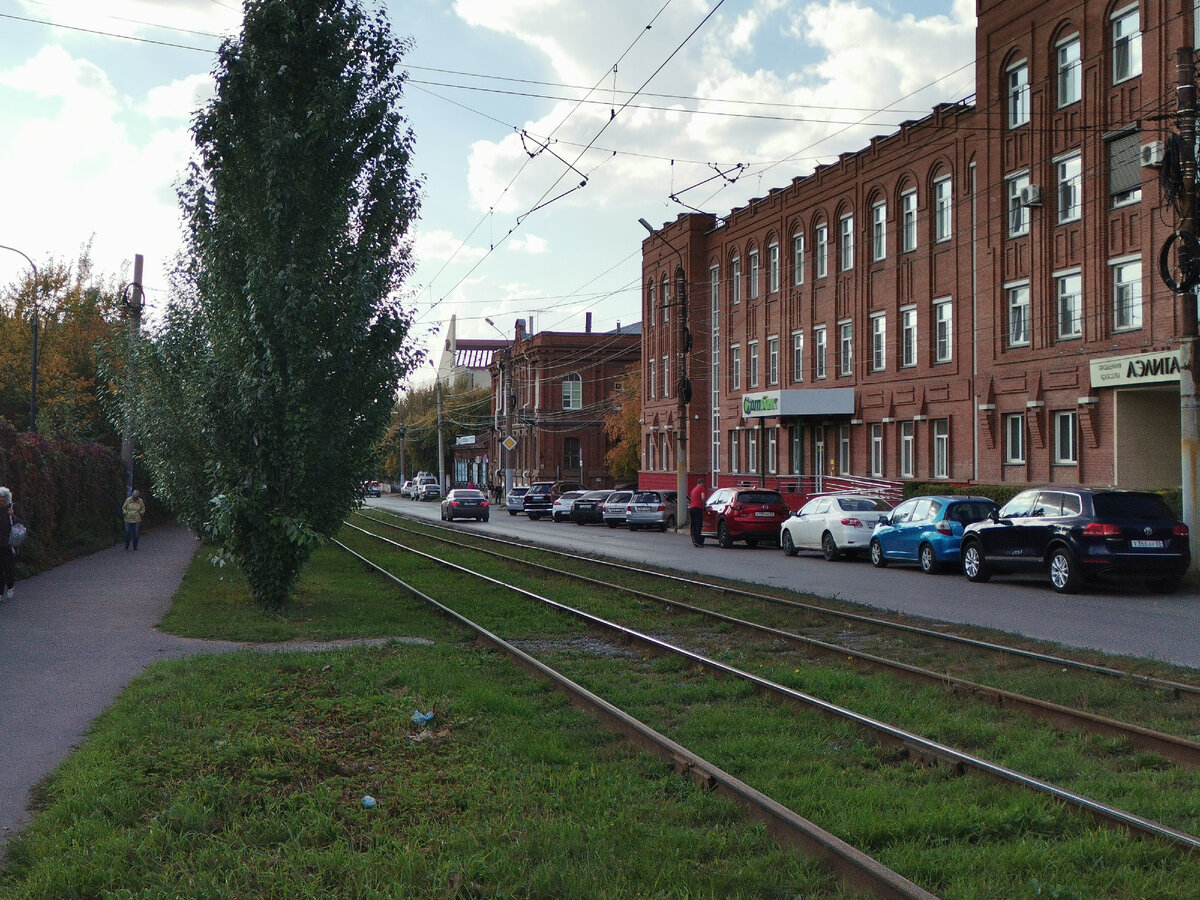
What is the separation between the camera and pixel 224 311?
48.1 ft

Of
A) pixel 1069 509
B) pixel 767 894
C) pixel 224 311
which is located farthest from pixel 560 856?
pixel 1069 509

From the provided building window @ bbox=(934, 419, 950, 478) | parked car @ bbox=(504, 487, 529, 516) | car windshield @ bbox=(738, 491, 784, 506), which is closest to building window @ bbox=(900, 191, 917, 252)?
building window @ bbox=(934, 419, 950, 478)

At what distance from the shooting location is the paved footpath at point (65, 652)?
736 cm

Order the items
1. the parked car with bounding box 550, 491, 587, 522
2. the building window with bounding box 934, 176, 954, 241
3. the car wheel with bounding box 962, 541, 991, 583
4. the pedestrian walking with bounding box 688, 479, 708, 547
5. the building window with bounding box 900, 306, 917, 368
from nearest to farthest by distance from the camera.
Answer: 1. the car wheel with bounding box 962, 541, 991, 583
2. the pedestrian walking with bounding box 688, 479, 708, 547
3. the building window with bounding box 934, 176, 954, 241
4. the building window with bounding box 900, 306, 917, 368
5. the parked car with bounding box 550, 491, 587, 522

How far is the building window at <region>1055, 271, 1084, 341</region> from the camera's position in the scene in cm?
2939

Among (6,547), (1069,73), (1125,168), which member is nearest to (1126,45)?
(1069,73)

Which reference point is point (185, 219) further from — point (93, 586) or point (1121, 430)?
point (1121, 430)

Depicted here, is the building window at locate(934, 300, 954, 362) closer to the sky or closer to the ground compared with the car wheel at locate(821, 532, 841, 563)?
closer to the sky

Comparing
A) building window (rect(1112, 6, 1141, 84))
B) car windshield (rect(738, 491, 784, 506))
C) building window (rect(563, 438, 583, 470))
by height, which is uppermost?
building window (rect(1112, 6, 1141, 84))

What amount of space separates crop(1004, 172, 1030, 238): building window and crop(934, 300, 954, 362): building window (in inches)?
143

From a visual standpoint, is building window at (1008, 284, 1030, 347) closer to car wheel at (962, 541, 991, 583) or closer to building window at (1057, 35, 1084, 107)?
building window at (1057, 35, 1084, 107)

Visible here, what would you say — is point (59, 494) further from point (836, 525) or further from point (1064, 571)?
point (1064, 571)

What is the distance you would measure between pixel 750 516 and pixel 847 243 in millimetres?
14433

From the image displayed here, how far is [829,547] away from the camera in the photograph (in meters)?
A: 26.3
